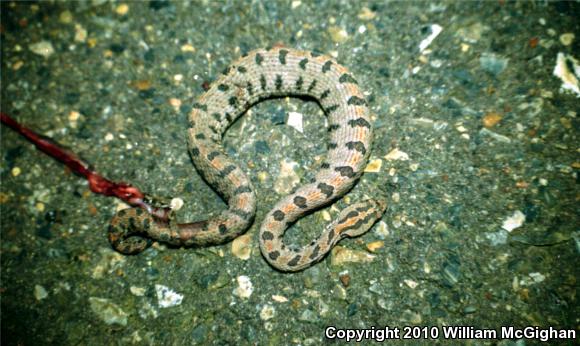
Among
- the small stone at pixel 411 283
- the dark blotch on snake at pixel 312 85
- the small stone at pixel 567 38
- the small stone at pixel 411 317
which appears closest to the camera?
the small stone at pixel 411 317

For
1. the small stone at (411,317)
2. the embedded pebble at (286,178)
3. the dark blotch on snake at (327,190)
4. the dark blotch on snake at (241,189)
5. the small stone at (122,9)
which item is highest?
the small stone at (122,9)

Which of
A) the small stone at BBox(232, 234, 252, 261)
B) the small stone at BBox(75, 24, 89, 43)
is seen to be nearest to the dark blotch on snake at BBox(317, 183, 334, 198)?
the small stone at BBox(232, 234, 252, 261)

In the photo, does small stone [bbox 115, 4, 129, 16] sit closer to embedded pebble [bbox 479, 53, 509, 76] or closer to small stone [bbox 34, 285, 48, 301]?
small stone [bbox 34, 285, 48, 301]

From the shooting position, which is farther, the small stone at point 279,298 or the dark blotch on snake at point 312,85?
the dark blotch on snake at point 312,85

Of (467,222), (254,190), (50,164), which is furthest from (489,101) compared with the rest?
(50,164)

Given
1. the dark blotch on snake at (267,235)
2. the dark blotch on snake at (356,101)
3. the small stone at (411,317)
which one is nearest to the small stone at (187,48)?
the dark blotch on snake at (356,101)

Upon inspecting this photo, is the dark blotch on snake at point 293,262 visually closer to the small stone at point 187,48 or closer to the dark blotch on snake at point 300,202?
the dark blotch on snake at point 300,202

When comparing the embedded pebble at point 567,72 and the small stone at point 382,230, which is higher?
the embedded pebble at point 567,72

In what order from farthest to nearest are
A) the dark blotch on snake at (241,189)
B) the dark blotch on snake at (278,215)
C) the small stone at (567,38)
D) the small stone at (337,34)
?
the small stone at (337,34), the small stone at (567,38), the dark blotch on snake at (241,189), the dark blotch on snake at (278,215)

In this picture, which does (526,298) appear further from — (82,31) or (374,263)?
(82,31)
